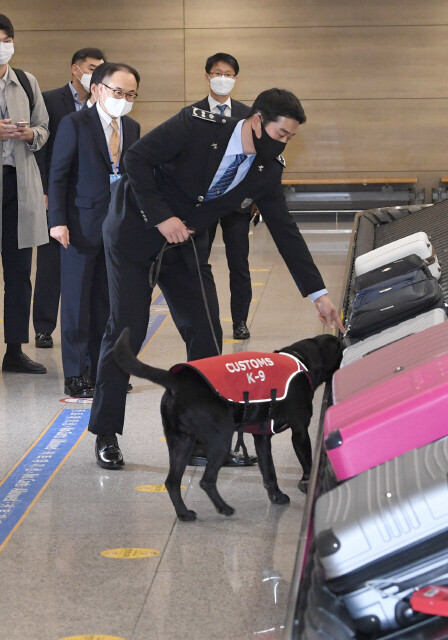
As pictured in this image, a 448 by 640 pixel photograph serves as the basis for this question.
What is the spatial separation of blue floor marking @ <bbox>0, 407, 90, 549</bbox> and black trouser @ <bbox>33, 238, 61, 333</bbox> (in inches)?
57.0

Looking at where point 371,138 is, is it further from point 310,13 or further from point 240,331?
point 240,331

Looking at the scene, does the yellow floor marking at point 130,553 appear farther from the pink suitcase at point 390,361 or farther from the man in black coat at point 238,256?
the man in black coat at point 238,256

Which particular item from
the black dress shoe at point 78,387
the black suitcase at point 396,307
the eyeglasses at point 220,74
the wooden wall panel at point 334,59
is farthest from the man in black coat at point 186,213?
the wooden wall panel at point 334,59

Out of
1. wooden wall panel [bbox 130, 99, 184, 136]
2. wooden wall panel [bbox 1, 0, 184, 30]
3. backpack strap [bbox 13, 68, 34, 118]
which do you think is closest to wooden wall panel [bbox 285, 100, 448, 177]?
wooden wall panel [bbox 130, 99, 184, 136]

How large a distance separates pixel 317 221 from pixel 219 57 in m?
6.82

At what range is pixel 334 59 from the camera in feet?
43.1

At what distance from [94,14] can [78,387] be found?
986cm

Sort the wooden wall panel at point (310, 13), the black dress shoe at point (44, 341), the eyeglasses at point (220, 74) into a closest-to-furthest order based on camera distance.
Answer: the black dress shoe at point (44, 341)
the eyeglasses at point (220, 74)
the wooden wall panel at point (310, 13)

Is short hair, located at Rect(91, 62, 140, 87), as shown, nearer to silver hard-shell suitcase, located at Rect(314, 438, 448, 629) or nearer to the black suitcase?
the black suitcase

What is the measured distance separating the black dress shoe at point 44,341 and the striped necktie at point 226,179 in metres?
2.64

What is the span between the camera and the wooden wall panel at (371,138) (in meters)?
13.1

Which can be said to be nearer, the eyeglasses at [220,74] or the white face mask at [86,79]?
the white face mask at [86,79]

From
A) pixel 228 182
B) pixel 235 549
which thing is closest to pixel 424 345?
pixel 235 549

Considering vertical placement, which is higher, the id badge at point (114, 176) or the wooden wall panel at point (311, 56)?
the wooden wall panel at point (311, 56)
